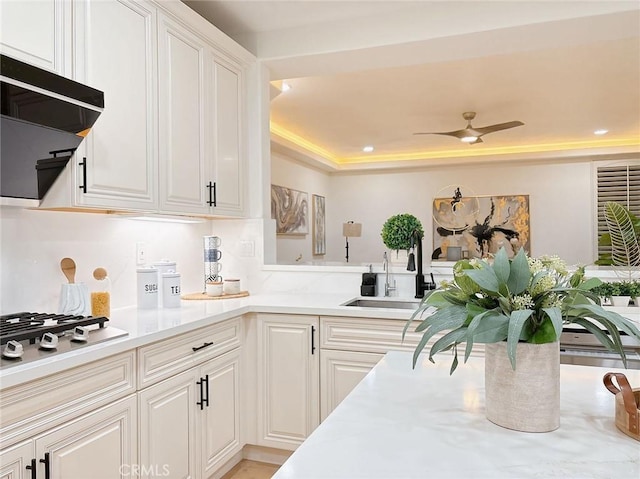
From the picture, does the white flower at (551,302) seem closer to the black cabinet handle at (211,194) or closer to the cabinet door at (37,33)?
the cabinet door at (37,33)

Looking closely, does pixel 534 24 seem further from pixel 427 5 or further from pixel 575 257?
pixel 575 257

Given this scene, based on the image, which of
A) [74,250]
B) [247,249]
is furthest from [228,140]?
[74,250]

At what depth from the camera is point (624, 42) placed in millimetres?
3275

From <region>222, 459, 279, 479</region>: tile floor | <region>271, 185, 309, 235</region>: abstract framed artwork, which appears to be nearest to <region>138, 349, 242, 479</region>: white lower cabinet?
<region>222, 459, 279, 479</region>: tile floor

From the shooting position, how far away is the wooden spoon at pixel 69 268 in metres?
1.97

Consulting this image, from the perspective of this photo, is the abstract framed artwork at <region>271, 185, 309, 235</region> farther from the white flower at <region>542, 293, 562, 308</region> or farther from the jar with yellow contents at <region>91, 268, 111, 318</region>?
the white flower at <region>542, 293, 562, 308</region>

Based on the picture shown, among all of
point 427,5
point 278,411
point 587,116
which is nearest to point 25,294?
point 278,411

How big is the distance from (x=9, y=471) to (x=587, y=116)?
19.2 ft

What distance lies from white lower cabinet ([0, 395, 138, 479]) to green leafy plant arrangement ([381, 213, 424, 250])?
1.74 meters

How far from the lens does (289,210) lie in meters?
6.05

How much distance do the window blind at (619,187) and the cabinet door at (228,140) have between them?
18.5 feet

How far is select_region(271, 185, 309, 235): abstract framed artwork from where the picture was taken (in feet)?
18.6

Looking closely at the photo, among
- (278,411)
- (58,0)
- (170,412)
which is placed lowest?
(278,411)

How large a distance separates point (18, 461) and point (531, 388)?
1.35m
